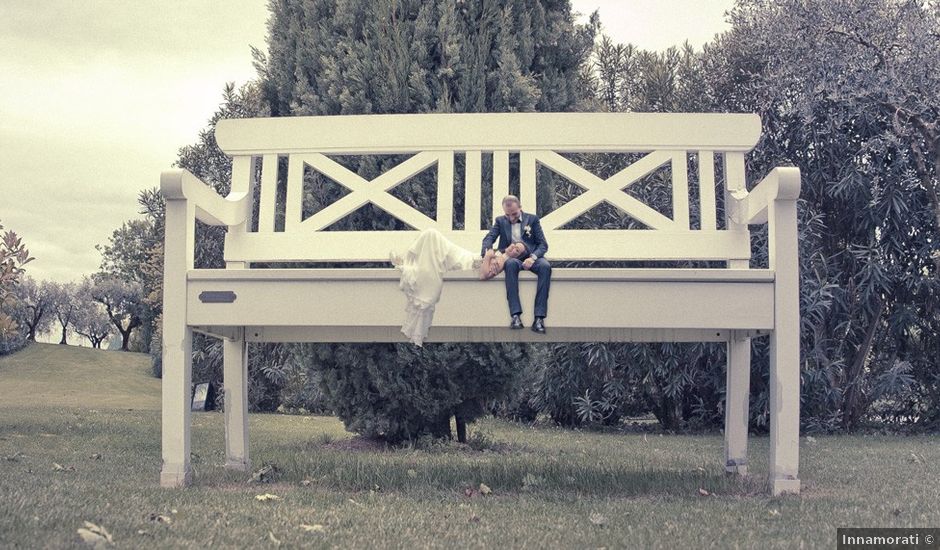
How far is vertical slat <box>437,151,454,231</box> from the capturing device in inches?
175

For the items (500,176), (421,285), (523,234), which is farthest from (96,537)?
(500,176)

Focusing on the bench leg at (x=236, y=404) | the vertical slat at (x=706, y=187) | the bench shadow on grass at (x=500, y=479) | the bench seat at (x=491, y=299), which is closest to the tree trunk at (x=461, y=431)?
the bench shadow on grass at (x=500, y=479)

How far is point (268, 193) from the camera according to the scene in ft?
14.9

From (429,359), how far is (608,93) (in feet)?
18.1

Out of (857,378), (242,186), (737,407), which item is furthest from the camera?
(857,378)

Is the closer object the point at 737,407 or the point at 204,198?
the point at 204,198

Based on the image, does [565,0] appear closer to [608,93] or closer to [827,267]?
[827,267]

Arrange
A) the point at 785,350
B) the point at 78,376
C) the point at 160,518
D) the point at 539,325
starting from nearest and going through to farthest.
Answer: the point at 160,518, the point at 539,325, the point at 785,350, the point at 78,376

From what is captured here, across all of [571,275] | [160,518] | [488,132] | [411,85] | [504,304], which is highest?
[411,85]

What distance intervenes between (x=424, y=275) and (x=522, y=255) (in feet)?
1.63

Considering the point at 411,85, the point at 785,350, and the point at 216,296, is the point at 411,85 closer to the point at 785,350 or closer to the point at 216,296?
the point at 216,296

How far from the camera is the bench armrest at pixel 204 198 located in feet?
11.6

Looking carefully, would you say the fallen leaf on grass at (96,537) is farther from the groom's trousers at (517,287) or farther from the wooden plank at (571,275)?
the groom's trousers at (517,287)

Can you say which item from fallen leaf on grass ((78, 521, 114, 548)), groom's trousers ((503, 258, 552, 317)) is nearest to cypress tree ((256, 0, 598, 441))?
groom's trousers ((503, 258, 552, 317))
